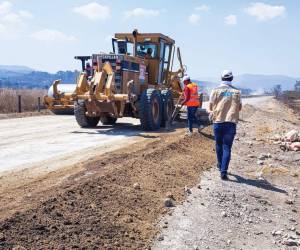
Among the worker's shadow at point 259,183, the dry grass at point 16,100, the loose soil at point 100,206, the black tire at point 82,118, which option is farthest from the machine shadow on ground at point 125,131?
the dry grass at point 16,100

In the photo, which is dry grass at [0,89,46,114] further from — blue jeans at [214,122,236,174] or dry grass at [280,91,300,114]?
dry grass at [280,91,300,114]

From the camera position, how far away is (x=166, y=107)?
15.6 meters

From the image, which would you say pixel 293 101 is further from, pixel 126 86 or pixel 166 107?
pixel 126 86

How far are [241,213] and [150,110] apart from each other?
7674 millimetres

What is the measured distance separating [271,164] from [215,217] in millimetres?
4415

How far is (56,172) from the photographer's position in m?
7.69

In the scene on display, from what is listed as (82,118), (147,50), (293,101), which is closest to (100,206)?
(82,118)

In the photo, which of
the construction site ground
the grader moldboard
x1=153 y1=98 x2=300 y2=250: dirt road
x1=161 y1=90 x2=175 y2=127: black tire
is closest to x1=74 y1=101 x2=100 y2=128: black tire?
the grader moldboard

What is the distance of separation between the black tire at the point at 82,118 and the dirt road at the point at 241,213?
5834mm

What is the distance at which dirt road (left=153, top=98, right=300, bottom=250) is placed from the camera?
5.45m

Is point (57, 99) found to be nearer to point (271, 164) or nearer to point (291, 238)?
point (271, 164)

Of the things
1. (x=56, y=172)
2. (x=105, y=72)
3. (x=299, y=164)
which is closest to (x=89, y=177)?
(x=56, y=172)

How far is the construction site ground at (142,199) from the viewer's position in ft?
16.3

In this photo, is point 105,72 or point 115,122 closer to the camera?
point 105,72
